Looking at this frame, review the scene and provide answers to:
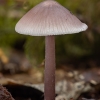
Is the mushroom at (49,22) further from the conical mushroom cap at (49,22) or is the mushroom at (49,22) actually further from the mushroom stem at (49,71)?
the mushroom stem at (49,71)

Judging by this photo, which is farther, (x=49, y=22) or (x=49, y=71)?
(x=49, y=71)

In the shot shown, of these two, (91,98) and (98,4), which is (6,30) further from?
(91,98)

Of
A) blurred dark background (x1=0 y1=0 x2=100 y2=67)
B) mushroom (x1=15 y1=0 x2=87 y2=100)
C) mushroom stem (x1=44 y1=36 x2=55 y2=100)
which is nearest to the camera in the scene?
mushroom (x1=15 y1=0 x2=87 y2=100)

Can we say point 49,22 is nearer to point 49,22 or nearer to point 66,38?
point 49,22

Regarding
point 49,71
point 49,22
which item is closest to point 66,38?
point 49,71

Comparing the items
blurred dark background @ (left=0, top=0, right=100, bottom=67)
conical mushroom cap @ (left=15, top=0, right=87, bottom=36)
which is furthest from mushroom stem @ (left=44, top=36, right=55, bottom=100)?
blurred dark background @ (left=0, top=0, right=100, bottom=67)

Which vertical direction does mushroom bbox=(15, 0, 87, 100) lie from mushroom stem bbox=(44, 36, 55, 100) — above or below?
above

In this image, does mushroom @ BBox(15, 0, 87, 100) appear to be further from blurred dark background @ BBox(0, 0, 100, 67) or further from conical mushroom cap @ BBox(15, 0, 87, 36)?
blurred dark background @ BBox(0, 0, 100, 67)
